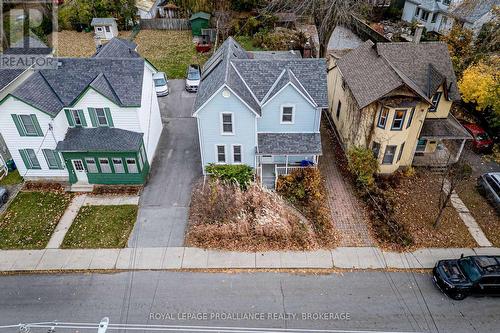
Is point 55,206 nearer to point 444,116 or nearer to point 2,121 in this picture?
point 2,121

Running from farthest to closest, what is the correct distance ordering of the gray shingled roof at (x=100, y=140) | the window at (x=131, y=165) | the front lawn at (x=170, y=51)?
the front lawn at (x=170, y=51)
the window at (x=131, y=165)
the gray shingled roof at (x=100, y=140)

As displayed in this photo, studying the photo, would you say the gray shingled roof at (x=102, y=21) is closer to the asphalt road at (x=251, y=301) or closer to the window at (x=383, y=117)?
the asphalt road at (x=251, y=301)

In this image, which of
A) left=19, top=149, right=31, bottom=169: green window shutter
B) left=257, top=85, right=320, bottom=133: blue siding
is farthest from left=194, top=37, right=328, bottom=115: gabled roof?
left=19, top=149, right=31, bottom=169: green window shutter

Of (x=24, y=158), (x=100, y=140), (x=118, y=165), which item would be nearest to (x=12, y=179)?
(x=24, y=158)

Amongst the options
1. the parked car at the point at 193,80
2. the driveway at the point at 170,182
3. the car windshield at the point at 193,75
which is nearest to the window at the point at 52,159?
the driveway at the point at 170,182

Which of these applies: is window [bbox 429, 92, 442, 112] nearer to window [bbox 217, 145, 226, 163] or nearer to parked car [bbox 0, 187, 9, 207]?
window [bbox 217, 145, 226, 163]
